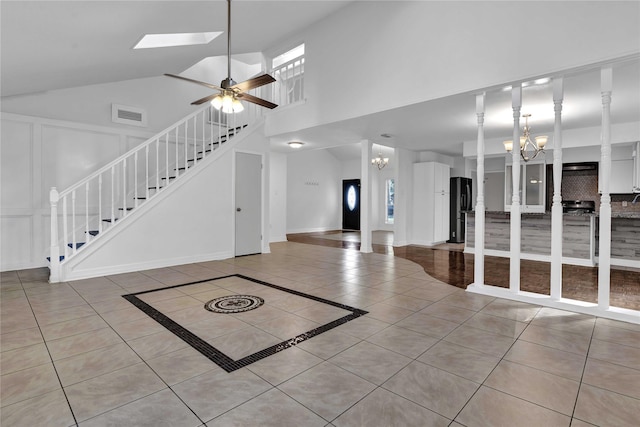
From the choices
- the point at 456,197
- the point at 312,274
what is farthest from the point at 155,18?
the point at 456,197

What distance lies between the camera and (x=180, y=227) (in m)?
5.79

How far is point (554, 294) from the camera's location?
11.7 feet

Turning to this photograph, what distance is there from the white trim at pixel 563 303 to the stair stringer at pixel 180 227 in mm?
4636

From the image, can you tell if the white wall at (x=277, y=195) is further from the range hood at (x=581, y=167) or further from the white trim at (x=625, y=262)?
the range hood at (x=581, y=167)

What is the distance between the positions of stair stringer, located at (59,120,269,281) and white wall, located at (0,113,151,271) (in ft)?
5.32

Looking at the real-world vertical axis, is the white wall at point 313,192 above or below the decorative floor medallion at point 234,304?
above

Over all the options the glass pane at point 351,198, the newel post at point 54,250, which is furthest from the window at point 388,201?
the newel post at point 54,250

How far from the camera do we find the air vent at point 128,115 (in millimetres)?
6281

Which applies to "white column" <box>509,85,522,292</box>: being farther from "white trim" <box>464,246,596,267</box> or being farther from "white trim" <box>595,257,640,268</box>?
"white trim" <box>595,257,640,268</box>

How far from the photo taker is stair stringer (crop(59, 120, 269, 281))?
4.90m

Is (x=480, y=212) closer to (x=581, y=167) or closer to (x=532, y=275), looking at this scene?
(x=532, y=275)

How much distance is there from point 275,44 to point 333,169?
6.72 m

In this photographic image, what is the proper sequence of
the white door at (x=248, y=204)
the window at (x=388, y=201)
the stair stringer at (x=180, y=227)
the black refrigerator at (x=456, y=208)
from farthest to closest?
the window at (x=388, y=201)
the black refrigerator at (x=456, y=208)
the white door at (x=248, y=204)
the stair stringer at (x=180, y=227)

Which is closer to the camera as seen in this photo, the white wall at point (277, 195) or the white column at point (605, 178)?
the white column at point (605, 178)
